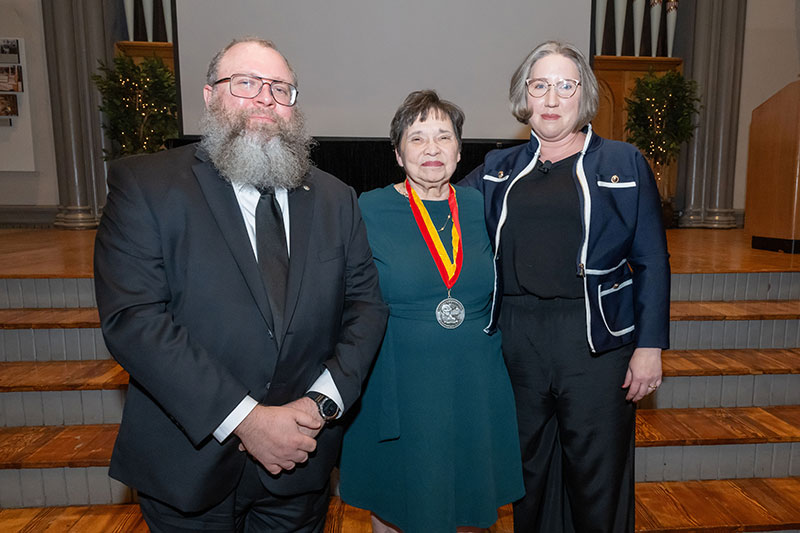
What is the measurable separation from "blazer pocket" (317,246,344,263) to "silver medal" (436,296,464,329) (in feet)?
1.41

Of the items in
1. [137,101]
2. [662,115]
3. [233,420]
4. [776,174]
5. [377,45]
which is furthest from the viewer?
[662,115]

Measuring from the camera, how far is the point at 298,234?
4.89ft

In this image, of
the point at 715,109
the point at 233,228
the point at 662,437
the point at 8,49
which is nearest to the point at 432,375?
the point at 233,228

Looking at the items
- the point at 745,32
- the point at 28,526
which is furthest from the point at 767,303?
the point at 745,32

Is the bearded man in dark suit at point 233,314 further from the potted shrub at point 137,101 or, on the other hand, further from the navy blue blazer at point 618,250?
the potted shrub at point 137,101

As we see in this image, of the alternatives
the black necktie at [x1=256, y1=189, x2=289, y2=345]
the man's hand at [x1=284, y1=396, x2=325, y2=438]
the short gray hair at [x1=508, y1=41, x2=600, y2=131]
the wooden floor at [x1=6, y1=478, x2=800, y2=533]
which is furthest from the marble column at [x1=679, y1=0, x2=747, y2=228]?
the man's hand at [x1=284, y1=396, x2=325, y2=438]

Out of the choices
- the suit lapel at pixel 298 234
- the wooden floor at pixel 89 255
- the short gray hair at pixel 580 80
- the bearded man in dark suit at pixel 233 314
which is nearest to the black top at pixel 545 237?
the short gray hair at pixel 580 80

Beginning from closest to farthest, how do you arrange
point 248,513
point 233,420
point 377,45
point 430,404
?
point 233,420, point 248,513, point 430,404, point 377,45

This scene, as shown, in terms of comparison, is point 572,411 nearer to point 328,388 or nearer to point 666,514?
point 328,388

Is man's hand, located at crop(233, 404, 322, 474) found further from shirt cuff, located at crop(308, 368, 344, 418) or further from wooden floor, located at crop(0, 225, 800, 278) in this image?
wooden floor, located at crop(0, 225, 800, 278)

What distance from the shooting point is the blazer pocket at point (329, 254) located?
1.51m

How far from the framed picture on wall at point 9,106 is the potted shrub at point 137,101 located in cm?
124

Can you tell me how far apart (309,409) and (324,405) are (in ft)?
0.14

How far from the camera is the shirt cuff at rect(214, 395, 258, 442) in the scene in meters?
1.37
